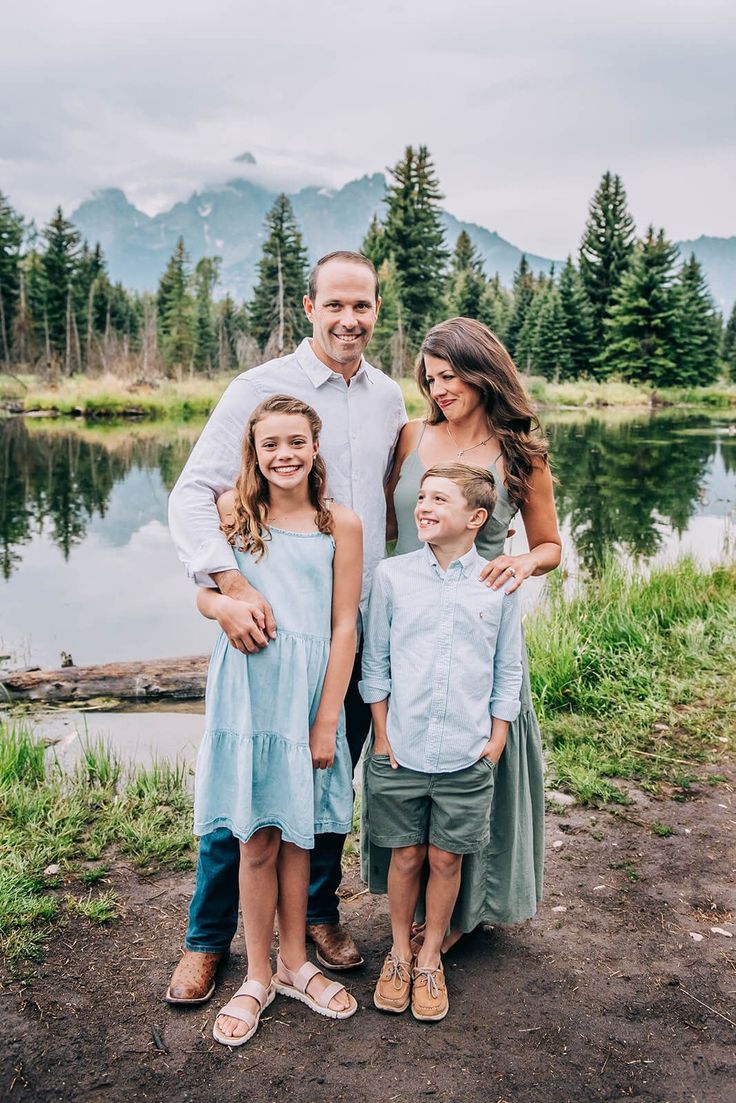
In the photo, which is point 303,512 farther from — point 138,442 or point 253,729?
point 138,442

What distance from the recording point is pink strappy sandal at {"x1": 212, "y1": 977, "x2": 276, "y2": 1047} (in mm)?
2531

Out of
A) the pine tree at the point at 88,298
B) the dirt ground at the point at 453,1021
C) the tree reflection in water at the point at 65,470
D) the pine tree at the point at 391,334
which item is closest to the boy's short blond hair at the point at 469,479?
the dirt ground at the point at 453,1021

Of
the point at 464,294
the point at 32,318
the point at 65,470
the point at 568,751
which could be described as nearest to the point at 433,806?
the point at 568,751

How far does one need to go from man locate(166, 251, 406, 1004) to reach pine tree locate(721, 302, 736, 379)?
57.1 m

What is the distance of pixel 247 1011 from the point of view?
2.59 m

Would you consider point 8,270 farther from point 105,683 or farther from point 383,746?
point 383,746

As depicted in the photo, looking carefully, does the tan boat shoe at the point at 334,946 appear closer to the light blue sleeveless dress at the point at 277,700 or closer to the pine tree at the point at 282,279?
the light blue sleeveless dress at the point at 277,700

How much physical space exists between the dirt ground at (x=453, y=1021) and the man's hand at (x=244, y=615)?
116cm

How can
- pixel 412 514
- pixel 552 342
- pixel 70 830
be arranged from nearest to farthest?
pixel 412 514
pixel 70 830
pixel 552 342

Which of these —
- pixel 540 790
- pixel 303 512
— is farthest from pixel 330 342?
pixel 540 790

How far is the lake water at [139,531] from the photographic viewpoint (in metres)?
7.96

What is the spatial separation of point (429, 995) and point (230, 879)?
2.31 feet

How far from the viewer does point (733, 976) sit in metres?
2.88

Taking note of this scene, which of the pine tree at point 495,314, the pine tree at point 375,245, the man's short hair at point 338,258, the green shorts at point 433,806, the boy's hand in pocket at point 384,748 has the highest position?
the pine tree at point 375,245
